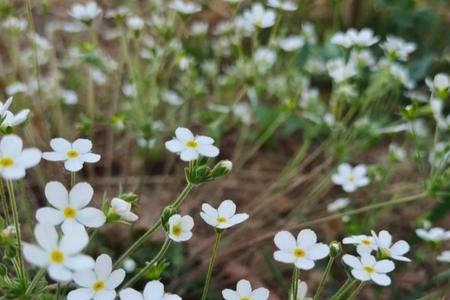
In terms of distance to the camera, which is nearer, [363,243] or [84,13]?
[363,243]

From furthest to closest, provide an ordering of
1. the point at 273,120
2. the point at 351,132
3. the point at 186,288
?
the point at 273,120
the point at 351,132
the point at 186,288

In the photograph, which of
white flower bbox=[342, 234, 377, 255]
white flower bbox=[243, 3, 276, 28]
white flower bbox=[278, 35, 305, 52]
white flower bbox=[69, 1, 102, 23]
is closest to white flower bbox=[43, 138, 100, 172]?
white flower bbox=[342, 234, 377, 255]

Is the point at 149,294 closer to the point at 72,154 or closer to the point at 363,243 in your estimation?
the point at 72,154

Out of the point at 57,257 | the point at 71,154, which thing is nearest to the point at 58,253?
the point at 57,257

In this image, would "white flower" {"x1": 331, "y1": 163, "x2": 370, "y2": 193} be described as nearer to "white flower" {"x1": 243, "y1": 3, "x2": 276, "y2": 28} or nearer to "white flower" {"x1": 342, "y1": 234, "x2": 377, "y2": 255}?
"white flower" {"x1": 243, "y1": 3, "x2": 276, "y2": 28}

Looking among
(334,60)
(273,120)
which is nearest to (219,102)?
(273,120)

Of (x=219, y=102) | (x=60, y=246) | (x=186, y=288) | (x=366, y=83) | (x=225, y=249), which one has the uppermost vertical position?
→ (x=366, y=83)

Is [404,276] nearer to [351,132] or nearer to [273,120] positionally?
[351,132]
